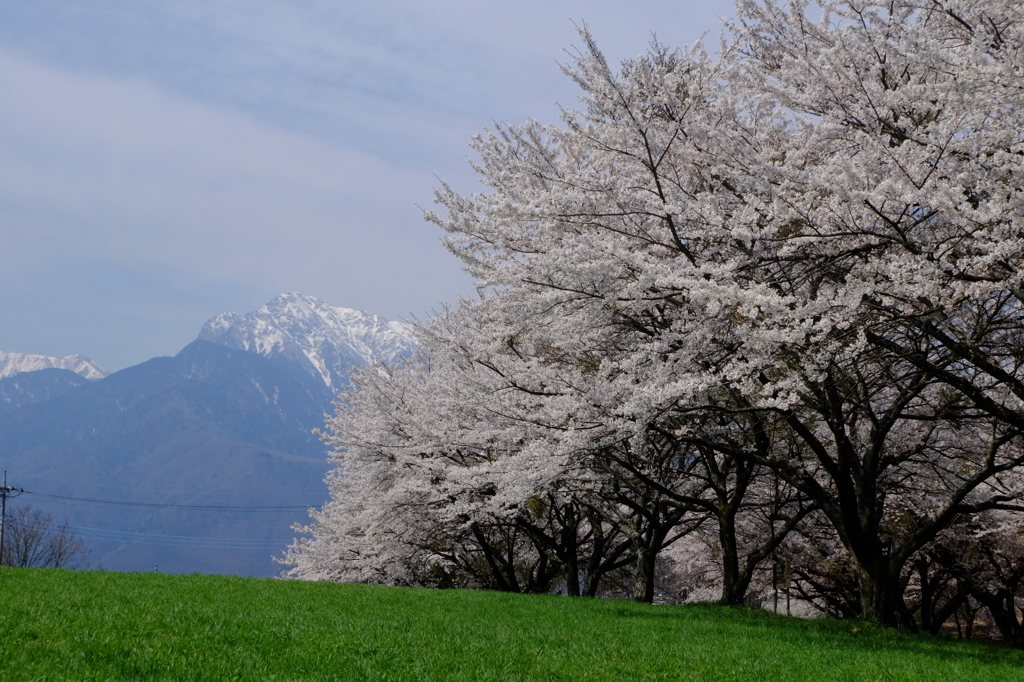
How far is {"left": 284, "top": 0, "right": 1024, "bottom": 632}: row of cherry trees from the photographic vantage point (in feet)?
29.2

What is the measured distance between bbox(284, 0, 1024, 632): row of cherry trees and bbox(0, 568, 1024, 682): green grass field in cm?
221

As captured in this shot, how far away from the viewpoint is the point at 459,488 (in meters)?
17.0

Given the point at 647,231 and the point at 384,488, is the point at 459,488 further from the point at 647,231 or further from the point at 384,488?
the point at 384,488

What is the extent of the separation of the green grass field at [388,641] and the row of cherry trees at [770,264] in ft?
7.25

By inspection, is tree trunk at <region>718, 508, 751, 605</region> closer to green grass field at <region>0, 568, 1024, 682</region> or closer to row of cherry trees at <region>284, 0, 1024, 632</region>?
row of cherry trees at <region>284, 0, 1024, 632</region>

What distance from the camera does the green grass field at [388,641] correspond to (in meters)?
6.46

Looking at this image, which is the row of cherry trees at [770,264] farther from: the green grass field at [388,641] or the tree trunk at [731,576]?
the green grass field at [388,641]

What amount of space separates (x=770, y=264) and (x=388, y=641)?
22.8ft

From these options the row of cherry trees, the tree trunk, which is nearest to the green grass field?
the row of cherry trees

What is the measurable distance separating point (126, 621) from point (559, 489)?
9.70 m

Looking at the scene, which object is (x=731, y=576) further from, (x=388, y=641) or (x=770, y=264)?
(x=388, y=641)

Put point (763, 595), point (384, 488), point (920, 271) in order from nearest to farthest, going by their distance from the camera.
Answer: point (920, 271) → point (384, 488) → point (763, 595)

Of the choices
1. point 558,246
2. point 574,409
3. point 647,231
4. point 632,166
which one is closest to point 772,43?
point 632,166

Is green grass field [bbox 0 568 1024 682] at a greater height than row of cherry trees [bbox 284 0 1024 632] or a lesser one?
lesser
